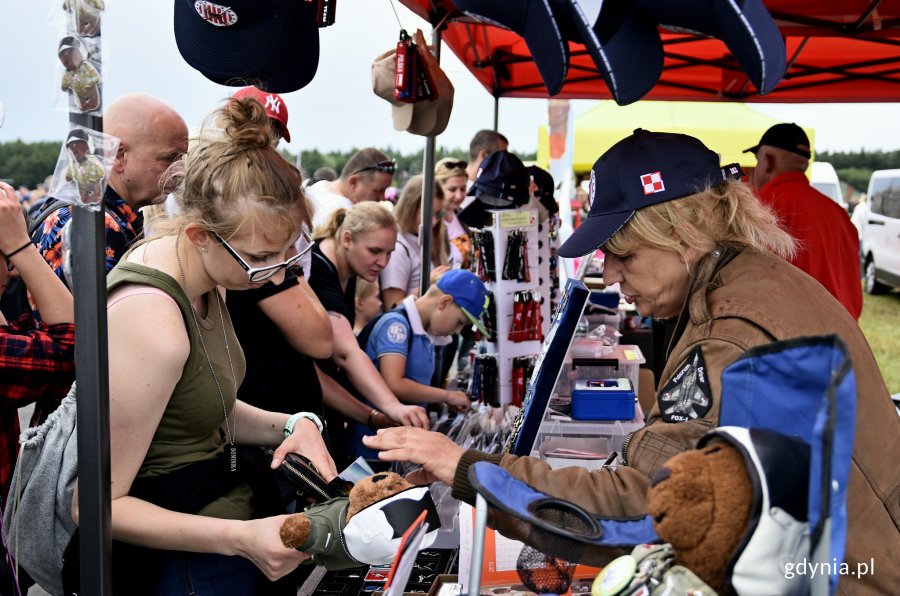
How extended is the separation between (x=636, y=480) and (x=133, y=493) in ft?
3.28

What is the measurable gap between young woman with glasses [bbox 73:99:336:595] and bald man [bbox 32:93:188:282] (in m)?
0.73

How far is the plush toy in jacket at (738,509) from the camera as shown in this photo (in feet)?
3.08

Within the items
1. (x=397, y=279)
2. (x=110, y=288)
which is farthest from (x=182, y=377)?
(x=397, y=279)

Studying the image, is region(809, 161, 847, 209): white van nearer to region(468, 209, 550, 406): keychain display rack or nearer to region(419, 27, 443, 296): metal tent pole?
region(419, 27, 443, 296): metal tent pole

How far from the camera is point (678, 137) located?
184 centimetres

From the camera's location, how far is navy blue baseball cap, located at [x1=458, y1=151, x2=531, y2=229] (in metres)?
3.61

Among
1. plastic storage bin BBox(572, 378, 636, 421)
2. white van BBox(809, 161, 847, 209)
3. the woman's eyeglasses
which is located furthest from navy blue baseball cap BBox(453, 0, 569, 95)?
white van BBox(809, 161, 847, 209)

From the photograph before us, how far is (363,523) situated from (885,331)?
37.7ft

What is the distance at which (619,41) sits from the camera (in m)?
1.78

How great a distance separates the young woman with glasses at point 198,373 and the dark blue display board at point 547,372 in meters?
0.57

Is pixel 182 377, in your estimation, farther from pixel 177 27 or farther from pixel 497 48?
pixel 497 48

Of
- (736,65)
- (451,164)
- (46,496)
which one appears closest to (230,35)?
(46,496)

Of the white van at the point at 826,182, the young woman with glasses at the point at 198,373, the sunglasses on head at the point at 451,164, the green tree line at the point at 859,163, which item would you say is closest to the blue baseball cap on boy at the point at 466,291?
the young woman with glasses at the point at 198,373

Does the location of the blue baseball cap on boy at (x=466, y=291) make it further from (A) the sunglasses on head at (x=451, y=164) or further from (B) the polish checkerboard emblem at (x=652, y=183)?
(A) the sunglasses on head at (x=451, y=164)
